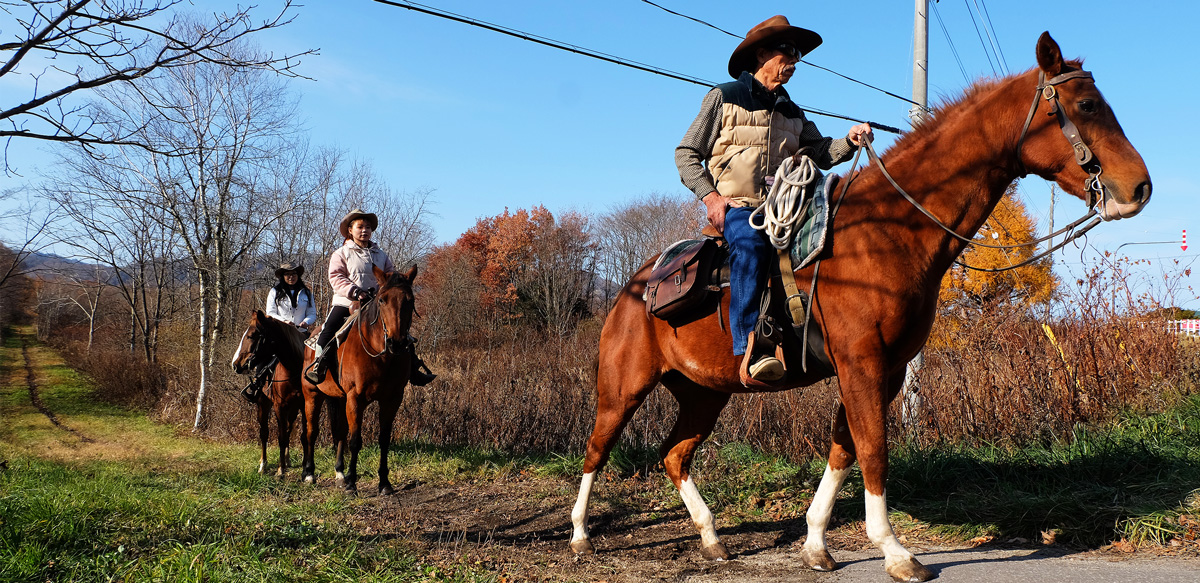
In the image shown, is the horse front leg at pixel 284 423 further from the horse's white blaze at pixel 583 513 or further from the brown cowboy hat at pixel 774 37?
the brown cowboy hat at pixel 774 37

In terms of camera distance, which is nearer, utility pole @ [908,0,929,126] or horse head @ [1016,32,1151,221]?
horse head @ [1016,32,1151,221]

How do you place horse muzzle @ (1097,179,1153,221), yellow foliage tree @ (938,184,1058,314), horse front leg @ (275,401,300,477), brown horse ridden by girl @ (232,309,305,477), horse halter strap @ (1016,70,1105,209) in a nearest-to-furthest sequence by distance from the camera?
horse muzzle @ (1097,179,1153,221)
horse halter strap @ (1016,70,1105,209)
yellow foliage tree @ (938,184,1058,314)
brown horse ridden by girl @ (232,309,305,477)
horse front leg @ (275,401,300,477)

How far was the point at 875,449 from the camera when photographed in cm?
375

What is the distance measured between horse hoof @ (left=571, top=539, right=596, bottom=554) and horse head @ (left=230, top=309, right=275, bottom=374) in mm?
6362

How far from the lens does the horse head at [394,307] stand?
7762 millimetres

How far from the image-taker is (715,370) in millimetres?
4512

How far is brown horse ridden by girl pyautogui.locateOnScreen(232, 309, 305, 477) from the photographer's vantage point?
9.79 meters

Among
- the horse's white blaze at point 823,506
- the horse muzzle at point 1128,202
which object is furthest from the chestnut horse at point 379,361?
the horse muzzle at point 1128,202

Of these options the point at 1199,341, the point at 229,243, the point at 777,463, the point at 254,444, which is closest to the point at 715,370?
the point at 777,463

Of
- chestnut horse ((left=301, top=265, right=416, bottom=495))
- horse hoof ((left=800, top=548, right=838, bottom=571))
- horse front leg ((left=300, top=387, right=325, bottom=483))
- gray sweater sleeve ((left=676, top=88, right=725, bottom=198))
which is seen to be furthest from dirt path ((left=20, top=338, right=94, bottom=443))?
horse hoof ((left=800, top=548, right=838, bottom=571))

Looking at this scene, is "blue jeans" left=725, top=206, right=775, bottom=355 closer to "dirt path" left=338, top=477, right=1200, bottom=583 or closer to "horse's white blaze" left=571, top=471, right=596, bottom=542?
"dirt path" left=338, top=477, right=1200, bottom=583

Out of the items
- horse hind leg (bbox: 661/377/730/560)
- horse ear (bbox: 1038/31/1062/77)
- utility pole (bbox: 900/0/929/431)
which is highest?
utility pole (bbox: 900/0/929/431)

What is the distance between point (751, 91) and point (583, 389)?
608 cm

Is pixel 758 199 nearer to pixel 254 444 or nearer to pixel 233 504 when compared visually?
pixel 233 504
